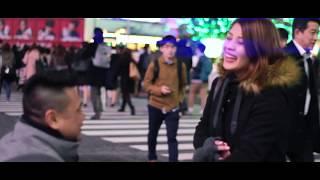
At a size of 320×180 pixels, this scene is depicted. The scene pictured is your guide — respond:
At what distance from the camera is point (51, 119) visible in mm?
1944

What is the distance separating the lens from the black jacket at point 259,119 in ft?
7.55

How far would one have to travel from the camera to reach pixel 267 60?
8.11 feet

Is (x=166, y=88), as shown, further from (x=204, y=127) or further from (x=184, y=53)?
(x=204, y=127)

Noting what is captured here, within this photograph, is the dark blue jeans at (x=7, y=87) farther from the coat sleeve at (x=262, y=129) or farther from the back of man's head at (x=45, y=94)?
the back of man's head at (x=45, y=94)

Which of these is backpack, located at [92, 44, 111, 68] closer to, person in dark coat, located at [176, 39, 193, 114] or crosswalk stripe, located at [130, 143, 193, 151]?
person in dark coat, located at [176, 39, 193, 114]

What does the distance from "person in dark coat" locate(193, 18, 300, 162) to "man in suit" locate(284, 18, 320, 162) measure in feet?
3.66

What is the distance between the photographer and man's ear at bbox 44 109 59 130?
1938 mm

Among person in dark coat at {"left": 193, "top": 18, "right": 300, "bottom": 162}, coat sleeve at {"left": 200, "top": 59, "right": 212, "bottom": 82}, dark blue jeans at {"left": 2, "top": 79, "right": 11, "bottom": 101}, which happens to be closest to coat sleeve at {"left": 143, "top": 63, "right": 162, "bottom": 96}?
person in dark coat at {"left": 193, "top": 18, "right": 300, "bottom": 162}

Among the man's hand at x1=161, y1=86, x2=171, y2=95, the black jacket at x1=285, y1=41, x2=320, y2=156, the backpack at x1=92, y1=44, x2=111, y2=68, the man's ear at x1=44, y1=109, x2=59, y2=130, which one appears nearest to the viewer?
the man's ear at x1=44, y1=109, x2=59, y2=130

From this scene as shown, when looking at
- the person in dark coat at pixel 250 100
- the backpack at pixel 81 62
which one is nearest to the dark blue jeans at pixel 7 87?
the backpack at pixel 81 62

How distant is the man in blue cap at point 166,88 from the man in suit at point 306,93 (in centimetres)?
228
